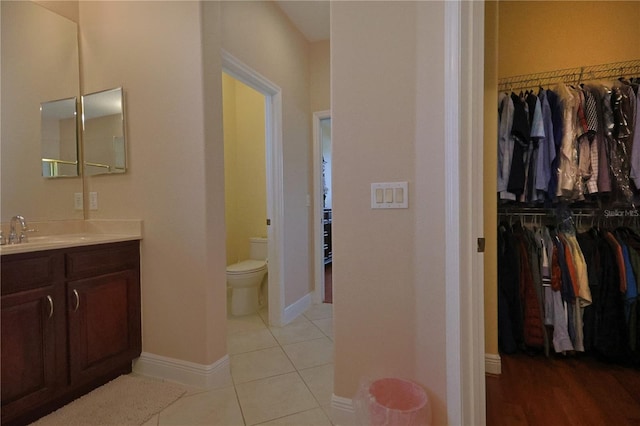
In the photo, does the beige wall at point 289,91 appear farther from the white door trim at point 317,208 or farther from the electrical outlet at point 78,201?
the electrical outlet at point 78,201

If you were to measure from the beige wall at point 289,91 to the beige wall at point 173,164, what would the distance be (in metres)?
0.43

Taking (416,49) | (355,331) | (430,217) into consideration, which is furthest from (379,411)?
(416,49)

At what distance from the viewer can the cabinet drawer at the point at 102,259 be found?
157cm

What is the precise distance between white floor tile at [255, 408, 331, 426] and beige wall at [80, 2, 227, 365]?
562 millimetres

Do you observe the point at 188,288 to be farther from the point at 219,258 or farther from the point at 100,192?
the point at 100,192

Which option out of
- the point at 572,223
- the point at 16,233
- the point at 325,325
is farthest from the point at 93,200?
the point at 572,223

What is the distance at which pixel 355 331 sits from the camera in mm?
1370

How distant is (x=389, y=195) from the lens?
1.28 m

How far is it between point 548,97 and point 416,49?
4.26ft

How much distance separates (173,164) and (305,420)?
5.08 feet

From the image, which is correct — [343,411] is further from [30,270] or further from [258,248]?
[258,248]

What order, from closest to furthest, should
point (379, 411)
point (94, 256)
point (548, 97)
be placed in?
point (379, 411), point (94, 256), point (548, 97)

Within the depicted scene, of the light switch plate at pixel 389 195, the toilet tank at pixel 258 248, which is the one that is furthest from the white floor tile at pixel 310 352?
the light switch plate at pixel 389 195

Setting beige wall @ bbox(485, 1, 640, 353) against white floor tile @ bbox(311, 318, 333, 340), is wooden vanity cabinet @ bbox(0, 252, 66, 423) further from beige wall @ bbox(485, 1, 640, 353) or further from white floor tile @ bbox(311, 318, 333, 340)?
beige wall @ bbox(485, 1, 640, 353)
